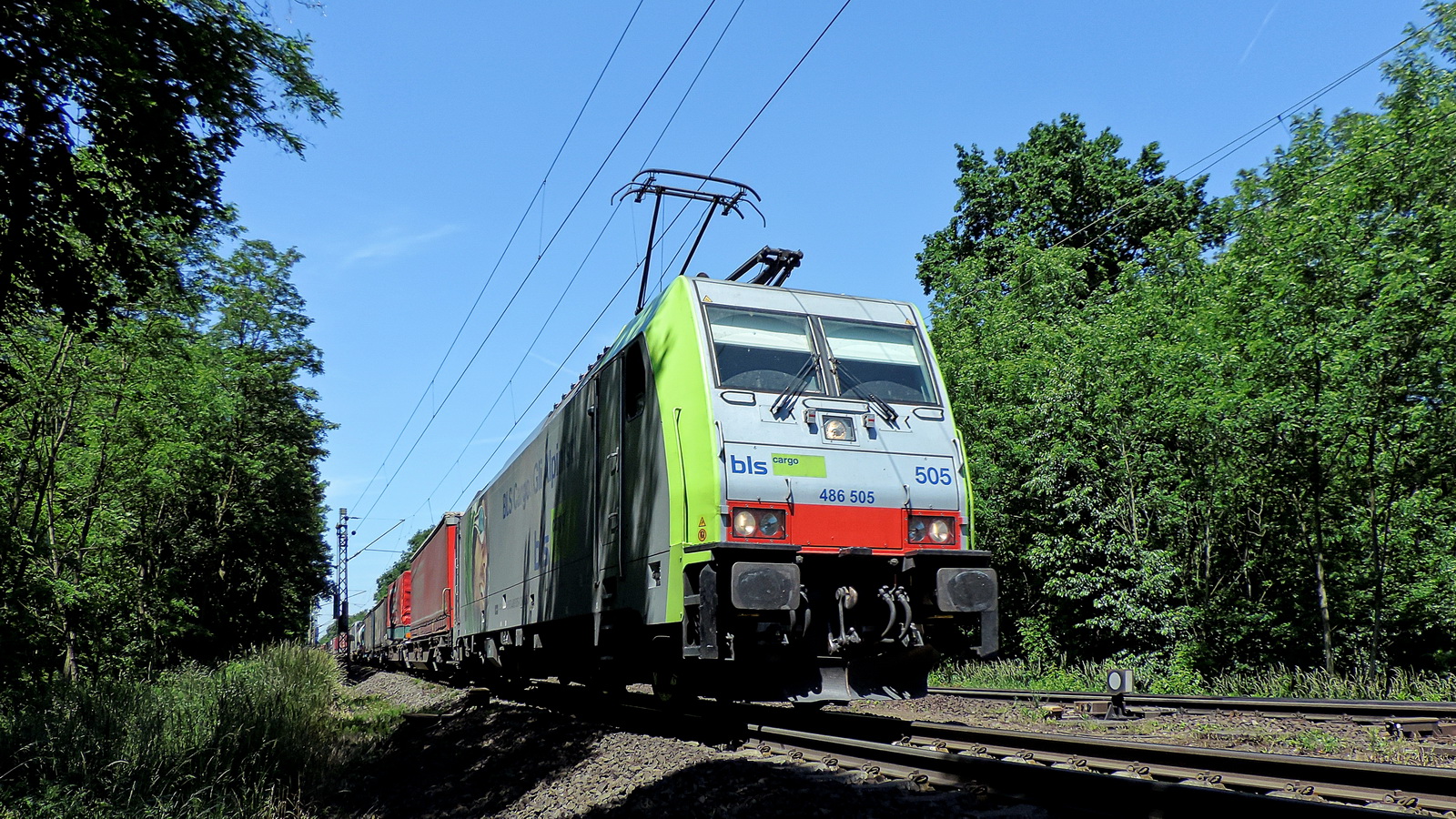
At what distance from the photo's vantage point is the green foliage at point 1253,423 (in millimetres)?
13109

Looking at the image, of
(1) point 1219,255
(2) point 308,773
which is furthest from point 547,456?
(1) point 1219,255

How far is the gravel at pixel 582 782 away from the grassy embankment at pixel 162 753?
605 mm

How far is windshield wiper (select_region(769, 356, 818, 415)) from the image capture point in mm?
7266

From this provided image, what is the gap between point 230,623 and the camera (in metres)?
31.2

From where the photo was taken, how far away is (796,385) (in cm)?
750

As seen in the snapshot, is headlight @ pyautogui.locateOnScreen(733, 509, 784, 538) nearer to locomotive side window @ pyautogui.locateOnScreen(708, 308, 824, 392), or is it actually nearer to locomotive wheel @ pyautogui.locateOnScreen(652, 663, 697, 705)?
locomotive side window @ pyautogui.locateOnScreen(708, 308, 824, 392)

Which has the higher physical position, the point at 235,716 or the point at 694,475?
the point at 694,475

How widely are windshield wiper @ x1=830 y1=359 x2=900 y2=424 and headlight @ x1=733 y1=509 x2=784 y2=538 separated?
1.38 meters

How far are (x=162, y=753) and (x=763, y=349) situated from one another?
5.86 metres

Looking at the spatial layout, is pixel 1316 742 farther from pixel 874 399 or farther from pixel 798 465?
pixel 798 465

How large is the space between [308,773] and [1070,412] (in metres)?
14.1

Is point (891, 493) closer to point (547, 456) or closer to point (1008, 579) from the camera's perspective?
point (547, 456)

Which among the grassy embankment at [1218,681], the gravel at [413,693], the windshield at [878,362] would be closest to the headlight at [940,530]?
the windshield at [878,362]

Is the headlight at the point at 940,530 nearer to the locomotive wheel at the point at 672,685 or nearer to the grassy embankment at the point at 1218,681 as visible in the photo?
the locomotive wheel at the point at 672,685
